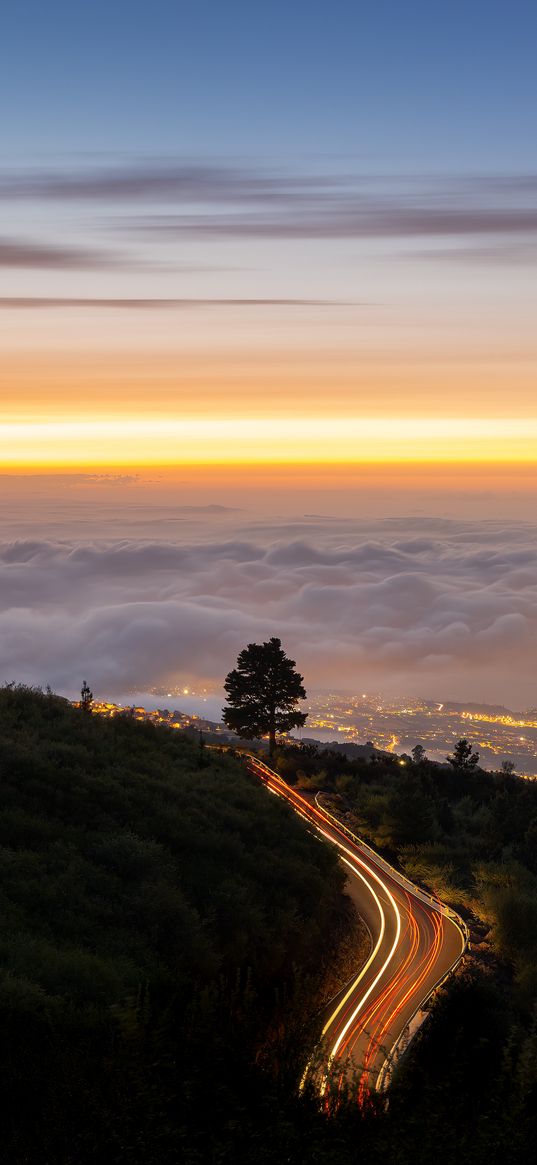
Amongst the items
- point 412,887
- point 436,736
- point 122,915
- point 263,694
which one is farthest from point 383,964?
point 436,736

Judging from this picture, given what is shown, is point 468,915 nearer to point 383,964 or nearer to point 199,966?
point 383,964

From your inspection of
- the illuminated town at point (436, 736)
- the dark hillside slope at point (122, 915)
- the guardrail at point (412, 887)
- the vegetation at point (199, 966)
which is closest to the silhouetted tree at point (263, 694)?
the guardrail at point (412, 887)

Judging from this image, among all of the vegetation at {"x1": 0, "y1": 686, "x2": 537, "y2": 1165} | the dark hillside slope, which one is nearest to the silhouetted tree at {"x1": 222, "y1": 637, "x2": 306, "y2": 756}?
the vegetation at {"x1": 0, "y1": 686, "x2": 537, "y2": 1165}

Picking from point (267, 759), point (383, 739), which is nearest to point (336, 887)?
point (267, 759)

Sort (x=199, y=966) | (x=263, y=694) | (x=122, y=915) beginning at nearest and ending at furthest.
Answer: (x=199, y=966) → (x=122, y=915) → (x=263, y=694)

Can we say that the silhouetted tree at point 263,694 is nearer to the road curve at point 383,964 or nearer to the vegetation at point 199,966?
the vegetation at point 199,966

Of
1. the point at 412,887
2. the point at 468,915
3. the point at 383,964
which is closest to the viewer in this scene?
the point at 383,964
